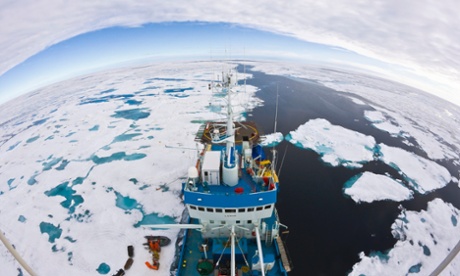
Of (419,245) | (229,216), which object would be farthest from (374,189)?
(229,216)

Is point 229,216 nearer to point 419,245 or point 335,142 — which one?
point 419,245

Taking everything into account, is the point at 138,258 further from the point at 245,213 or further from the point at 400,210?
the point at 400,210

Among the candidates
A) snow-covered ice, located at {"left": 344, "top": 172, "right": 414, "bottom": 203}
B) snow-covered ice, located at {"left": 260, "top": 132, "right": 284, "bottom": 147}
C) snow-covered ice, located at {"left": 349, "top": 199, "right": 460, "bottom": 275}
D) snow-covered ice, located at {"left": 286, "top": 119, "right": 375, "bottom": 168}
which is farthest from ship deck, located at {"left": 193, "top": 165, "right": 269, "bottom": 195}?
snow-covered ice, located at {"left": 286, "top": 119, "right": 375, "bottom": 168}

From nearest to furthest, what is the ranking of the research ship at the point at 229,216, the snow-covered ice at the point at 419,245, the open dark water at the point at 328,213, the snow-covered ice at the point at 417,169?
the research ship at the point at 229,216 → the snow-covered ice at the point at 419,245 → the open dark water at the point at 328,213 → the snow-covered ice at the point at 417,169

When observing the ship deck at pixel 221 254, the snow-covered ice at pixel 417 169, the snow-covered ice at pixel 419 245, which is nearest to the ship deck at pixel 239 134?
the ship deck at pixel 221 254

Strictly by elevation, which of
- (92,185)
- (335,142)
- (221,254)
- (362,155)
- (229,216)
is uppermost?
(229,216)

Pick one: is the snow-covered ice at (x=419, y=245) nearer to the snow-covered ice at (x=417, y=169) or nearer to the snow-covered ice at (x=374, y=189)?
the snow-covered ice at (x=374, y=189)

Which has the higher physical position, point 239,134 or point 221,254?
point 239,134

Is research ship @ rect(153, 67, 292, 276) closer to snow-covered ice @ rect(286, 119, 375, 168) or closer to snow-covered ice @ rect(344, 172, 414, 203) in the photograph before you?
snow-covered ice @ rect(344, 172, 414, 203)
